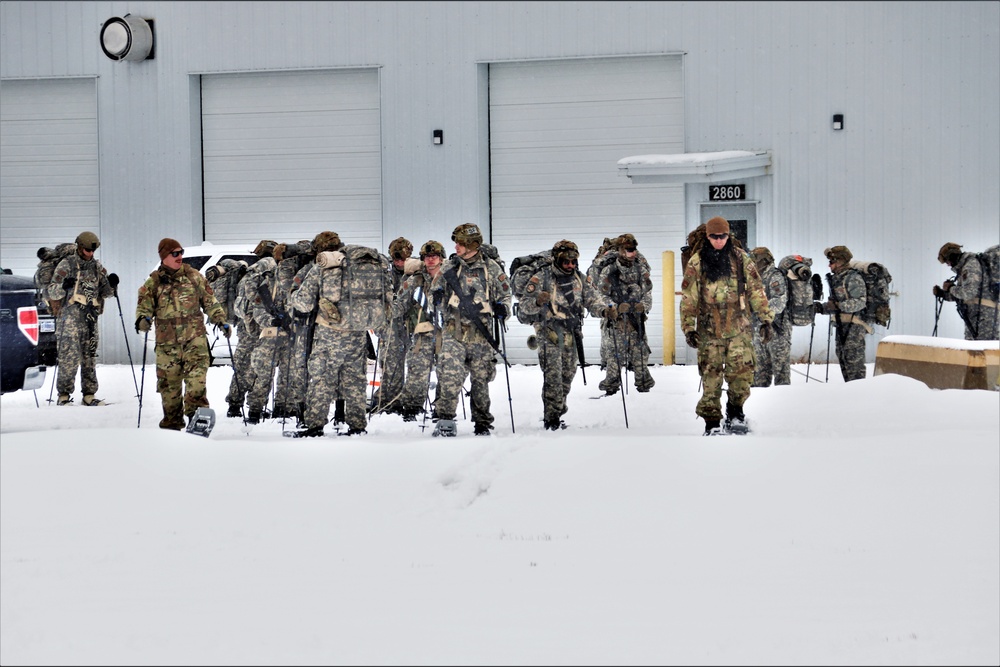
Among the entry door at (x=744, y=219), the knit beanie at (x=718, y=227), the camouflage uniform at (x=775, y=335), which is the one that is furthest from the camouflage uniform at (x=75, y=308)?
the entry door at (x=744, y=219)

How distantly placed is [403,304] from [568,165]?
9.41m

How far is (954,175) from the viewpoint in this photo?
2038cm

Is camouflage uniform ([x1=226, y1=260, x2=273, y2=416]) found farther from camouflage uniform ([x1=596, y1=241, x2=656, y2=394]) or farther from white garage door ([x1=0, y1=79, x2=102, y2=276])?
white garage door ([x1=0, y1=79, x2=102, y2=276])

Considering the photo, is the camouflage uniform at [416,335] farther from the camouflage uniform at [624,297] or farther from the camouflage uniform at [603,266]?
the camouflage uniform at [603,266]

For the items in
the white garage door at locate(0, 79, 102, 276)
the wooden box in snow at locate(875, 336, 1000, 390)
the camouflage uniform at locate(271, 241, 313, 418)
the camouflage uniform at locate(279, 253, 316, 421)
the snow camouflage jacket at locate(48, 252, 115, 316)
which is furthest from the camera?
the white garage door at locate(0, 79, 102, 276)

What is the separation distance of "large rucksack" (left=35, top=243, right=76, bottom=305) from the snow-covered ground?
463 cm

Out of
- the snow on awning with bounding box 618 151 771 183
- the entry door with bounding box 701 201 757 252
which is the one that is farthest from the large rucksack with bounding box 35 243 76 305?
the entry door with bounding box 701 201 757 252

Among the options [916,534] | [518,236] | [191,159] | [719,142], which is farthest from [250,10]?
[916,534]

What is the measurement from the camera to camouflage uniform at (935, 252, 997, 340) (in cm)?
1638

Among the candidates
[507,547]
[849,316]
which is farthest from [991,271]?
[507,547]

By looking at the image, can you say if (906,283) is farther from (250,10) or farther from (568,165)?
(250,10)

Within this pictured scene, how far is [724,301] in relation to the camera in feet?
36.2

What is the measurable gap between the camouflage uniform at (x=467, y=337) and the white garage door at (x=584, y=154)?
982 centimetres

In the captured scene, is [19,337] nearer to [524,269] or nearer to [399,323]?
[399,323]
